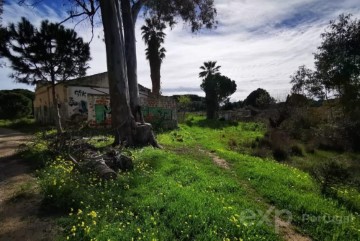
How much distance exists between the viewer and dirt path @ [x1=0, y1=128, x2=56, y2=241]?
4.34 meters

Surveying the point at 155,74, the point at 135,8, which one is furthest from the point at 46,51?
the point at 155,74

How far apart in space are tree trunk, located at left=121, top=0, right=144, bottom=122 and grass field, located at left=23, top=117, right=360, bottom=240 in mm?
6222

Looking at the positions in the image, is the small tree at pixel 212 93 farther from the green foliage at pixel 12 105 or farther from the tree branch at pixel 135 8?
the tree branch at pixel 135 8

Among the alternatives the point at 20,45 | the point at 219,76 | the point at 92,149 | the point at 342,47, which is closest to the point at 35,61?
the point at 20,45

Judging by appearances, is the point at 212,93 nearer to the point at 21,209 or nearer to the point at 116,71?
the point at 116,71

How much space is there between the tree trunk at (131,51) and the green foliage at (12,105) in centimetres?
2539

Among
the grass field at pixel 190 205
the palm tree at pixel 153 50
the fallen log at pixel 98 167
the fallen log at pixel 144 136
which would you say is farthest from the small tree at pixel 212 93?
the fallen log at pixel 98 167

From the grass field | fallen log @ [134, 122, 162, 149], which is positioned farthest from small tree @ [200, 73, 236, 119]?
the grass field

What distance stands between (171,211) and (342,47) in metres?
20.3

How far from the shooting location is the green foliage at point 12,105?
32.5 meters

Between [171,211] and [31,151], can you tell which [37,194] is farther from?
[31,151]

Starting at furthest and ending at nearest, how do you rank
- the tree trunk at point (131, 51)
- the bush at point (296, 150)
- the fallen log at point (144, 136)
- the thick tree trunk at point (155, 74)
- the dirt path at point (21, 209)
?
the thick tree trunk at point (155, 74) → the bush at point (296, 150) → the tree trunk at point (131, 51) → the fallen log at point (144, 136) → the dirt path at point (21, 209)

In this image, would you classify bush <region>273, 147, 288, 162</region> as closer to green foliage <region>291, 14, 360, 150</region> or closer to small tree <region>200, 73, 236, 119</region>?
green foliage <region>291, 14, 360, 150</region>

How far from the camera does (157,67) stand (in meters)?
32.2
